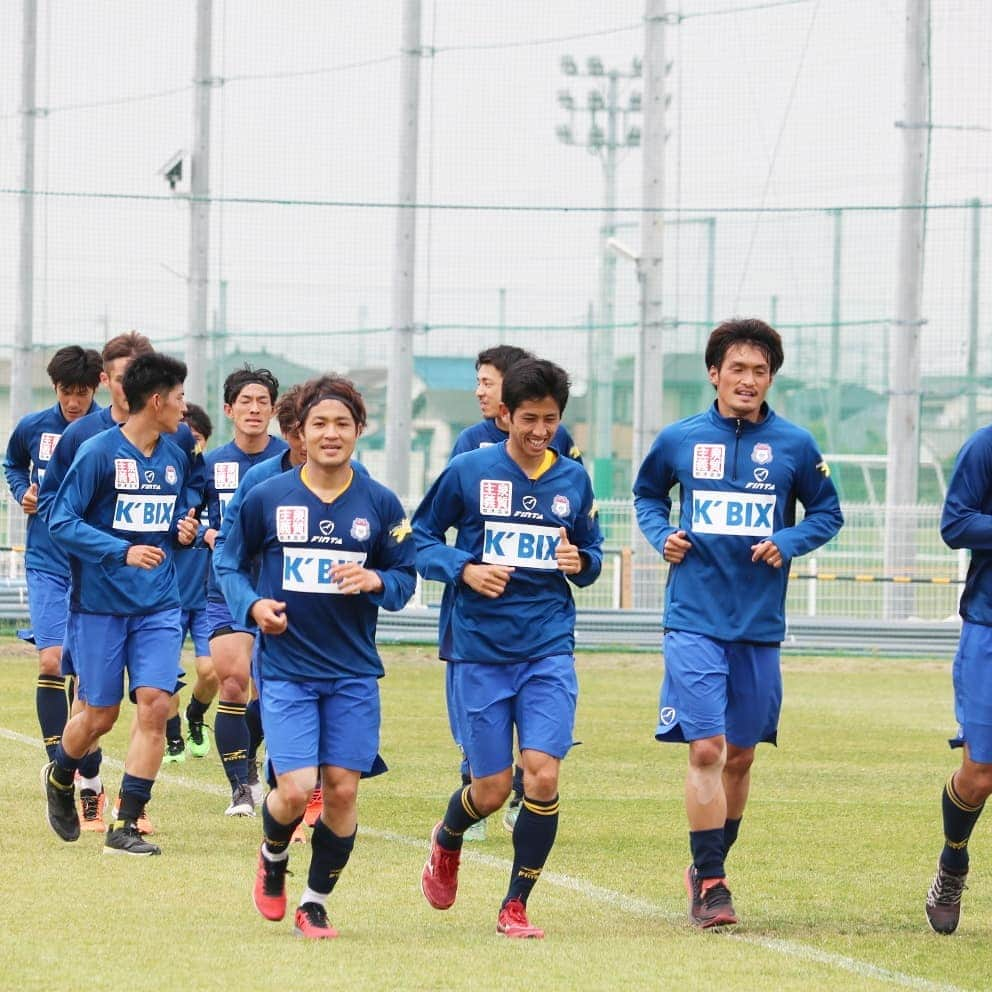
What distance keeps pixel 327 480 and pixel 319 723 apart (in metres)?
0.83

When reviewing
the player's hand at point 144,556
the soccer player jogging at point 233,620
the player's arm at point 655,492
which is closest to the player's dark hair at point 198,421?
the soccer player jogging at point 233,620

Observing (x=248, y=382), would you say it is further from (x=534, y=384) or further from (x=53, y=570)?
(x=534, y=384)

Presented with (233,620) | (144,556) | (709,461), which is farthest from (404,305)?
(709,461)

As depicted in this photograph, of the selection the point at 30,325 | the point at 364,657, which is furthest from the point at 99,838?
the point at 30,325

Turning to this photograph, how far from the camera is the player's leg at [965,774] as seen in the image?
6980mm

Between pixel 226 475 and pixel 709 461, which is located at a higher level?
pixel 709 461

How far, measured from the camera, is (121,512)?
8.60 meters

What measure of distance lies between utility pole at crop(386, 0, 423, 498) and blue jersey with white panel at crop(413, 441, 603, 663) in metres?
14.5

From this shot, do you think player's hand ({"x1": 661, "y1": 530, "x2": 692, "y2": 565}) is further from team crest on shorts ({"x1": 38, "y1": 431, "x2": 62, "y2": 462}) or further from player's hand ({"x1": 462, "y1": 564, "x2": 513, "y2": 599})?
team crest on shorts ({"x1": 38, "y1": 431, "x2": 62, "y2": 462})

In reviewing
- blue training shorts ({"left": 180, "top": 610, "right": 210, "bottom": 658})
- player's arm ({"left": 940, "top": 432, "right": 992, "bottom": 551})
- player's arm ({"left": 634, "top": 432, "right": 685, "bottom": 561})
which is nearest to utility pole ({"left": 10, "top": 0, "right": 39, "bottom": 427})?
blue training shorts ({"left": 180, "top": 610, "right": 210, "bottom": 658})

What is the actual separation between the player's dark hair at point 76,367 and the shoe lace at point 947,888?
520cm

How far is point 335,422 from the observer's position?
6.80 metres

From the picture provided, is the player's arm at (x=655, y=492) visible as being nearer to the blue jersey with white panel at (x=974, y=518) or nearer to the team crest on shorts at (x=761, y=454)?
the team crest on shorts at (x=761, y=454)

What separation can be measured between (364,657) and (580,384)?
61.6ft
